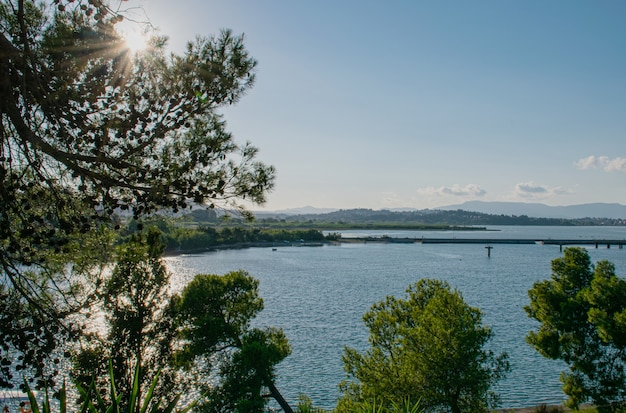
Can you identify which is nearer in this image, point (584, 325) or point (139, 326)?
point (139, 326)

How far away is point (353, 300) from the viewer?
163 feet

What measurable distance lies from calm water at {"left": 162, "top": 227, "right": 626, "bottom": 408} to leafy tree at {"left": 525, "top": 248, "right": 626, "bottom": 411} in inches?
226

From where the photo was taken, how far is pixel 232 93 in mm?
7188

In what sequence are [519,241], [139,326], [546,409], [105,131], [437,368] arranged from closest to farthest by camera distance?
[105,131], [437,368], [139,326], [546,409], [519,241]

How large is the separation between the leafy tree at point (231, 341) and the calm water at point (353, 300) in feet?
19.0

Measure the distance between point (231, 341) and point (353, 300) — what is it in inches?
1139

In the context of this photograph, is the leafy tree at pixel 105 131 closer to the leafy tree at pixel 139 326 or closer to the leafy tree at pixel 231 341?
the leafy tree at pixel 139 326

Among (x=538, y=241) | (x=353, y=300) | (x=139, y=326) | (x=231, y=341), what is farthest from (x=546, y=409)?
(x=538, y=241)

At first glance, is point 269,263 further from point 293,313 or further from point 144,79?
point 144,79

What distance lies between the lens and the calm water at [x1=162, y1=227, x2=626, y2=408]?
1113 inches

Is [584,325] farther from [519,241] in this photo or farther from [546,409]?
[519,241]

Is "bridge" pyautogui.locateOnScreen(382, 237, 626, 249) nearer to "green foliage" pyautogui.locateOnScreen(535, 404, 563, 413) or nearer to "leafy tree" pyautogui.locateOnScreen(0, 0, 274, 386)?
"green foliage" pyautogui.locateOnScreen(535, 404, 563, 413)

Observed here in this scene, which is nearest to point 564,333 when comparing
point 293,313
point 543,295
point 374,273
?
point 543,295

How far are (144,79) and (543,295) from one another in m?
20.5
